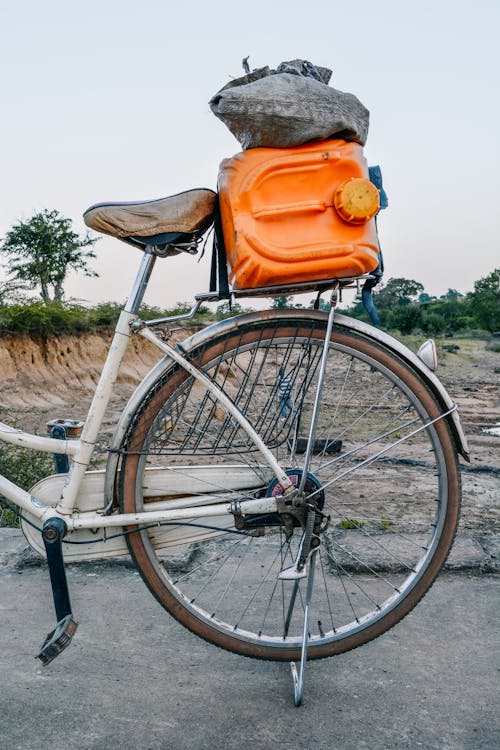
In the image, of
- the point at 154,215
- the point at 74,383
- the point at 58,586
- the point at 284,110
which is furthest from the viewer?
the point at 74,383

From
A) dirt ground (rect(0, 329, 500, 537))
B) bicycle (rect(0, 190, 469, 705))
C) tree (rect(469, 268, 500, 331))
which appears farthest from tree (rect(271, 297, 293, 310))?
tree (rect(469, 268, 500, 331))

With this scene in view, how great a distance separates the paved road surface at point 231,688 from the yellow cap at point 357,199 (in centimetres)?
138

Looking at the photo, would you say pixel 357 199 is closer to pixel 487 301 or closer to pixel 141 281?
pixel 141 281

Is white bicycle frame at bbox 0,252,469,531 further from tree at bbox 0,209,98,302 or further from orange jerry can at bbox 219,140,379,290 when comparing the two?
tree at bbox 0,209,98,302

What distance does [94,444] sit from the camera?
6.79 ft

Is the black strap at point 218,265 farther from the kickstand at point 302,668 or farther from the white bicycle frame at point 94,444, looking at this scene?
the kickstand at point 302,668

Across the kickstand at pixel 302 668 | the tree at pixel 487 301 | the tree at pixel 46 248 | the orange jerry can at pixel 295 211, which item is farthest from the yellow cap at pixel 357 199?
the tree at pixel 487 301

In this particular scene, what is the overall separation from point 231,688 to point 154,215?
1.42m

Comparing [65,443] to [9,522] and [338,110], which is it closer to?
[338,110]

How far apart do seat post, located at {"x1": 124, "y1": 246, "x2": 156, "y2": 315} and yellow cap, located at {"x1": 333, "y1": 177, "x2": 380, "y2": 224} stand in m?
0.56

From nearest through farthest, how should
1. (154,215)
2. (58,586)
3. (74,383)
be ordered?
(154,215) < (58,586) < (74,383)

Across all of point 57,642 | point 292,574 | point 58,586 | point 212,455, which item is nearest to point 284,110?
point 212,455

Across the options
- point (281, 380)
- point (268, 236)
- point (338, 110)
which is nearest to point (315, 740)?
point (281, 380)

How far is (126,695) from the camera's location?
2.04 metres
